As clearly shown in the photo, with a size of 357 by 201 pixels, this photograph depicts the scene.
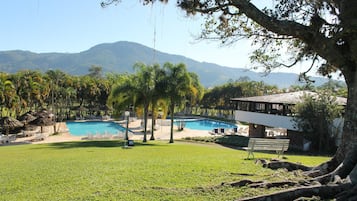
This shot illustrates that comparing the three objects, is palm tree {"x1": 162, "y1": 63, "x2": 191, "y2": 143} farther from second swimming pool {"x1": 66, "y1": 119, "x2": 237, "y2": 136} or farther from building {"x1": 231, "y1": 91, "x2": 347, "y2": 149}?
second swimming pool {"x1": 66, "y1": 119, "x2": 237, "y2": 136}

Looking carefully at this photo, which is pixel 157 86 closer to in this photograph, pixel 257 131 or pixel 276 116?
Result: pixel 276 116

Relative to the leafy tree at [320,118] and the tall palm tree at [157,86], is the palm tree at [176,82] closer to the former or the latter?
the tall palm tree at [157,86]

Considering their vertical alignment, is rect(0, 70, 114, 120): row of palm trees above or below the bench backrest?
above

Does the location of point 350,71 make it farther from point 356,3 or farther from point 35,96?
point 35,96

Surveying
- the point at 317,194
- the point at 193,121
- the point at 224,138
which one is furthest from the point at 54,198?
the point at 193,121

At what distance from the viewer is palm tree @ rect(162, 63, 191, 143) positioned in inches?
931

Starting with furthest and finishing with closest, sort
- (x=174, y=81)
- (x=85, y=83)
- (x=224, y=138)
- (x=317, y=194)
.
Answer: (x=85, y=83) < (x=224, y=138) < (x=174, y=81) < (x=317, y=194)

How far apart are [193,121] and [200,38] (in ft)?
124

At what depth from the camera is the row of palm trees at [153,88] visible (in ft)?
76.8

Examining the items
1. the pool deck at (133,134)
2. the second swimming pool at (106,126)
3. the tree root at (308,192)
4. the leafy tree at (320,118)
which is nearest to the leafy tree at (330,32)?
the tree root at (308,192)

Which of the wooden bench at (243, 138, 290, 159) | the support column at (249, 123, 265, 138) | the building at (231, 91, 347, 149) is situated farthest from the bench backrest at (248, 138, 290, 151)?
the support column at (249, 123, 265, 138)

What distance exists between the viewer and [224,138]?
→ 2688 cm

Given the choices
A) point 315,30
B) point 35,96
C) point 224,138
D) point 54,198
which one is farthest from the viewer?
point 35,96

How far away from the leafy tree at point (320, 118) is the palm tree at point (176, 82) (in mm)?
8535
